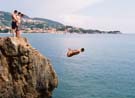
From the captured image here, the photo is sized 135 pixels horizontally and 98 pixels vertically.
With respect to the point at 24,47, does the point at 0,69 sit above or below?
below

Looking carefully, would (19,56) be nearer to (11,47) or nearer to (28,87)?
(11,47)

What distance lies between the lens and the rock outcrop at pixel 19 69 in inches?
1470

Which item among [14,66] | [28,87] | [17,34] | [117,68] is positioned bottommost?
[117,68]

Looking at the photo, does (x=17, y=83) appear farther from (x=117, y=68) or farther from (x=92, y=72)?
(x=117, y=68)

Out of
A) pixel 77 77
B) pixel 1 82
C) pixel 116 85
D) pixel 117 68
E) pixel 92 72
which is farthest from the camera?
pixel 117 68

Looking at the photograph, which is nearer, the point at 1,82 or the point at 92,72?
the point at 1,82

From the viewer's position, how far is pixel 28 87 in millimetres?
38312

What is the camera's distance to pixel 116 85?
57.5 meters

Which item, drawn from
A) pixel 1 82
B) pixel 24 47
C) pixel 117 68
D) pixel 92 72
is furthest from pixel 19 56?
pixel 117 68

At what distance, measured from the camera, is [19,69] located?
124ft

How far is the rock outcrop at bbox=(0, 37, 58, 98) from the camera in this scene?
123 feet

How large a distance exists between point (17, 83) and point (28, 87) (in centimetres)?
145

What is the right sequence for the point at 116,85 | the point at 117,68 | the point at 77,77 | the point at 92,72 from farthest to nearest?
the point at 117,68 → the point at 92,72 → the point at 77,77 → the point at 116,85

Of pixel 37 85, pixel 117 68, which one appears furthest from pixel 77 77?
pixel 37 85
